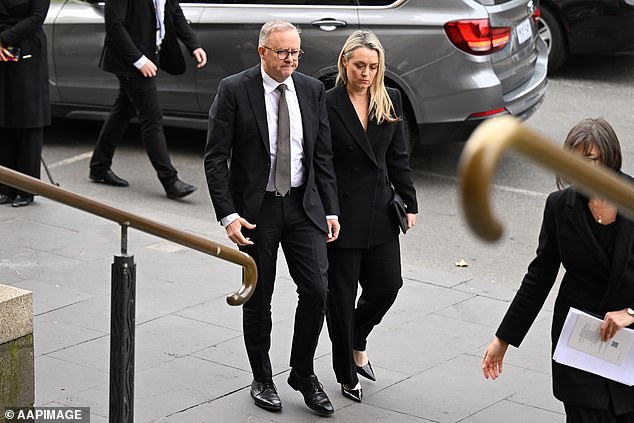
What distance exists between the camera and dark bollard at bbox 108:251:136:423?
4152 mm

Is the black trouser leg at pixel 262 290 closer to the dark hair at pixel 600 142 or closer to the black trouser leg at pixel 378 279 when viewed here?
the black trouser leg at pixel 378 279

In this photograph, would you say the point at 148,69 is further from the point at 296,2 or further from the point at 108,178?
the point at 296,2

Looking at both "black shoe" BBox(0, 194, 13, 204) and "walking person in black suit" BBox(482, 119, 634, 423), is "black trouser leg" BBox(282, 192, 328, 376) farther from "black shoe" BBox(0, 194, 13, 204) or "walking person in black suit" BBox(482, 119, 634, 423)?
"black shoe" BBox(0, 194, 13, 204)

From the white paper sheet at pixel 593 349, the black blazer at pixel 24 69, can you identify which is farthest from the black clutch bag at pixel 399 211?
the black blazer at pixel 24 69

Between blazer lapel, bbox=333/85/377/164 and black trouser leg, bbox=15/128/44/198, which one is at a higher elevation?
blazer lapel, bbox=333/85/377/164

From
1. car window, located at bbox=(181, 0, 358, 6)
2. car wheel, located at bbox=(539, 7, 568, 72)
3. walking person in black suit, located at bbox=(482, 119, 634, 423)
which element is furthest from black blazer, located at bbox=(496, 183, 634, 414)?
car wheel, located at bbox=(539, 7, 568, 72)

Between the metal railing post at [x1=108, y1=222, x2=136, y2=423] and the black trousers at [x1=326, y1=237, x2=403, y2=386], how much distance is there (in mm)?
1461

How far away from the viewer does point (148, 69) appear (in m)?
9.03

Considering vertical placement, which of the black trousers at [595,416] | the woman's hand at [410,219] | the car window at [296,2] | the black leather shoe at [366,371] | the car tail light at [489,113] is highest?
the car window at [296,2]

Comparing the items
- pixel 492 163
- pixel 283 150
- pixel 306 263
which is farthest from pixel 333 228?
pixel 492 163

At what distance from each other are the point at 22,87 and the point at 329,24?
254 centimetres

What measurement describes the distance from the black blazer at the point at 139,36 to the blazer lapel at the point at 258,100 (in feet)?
12.4

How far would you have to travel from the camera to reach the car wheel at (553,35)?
526 inches

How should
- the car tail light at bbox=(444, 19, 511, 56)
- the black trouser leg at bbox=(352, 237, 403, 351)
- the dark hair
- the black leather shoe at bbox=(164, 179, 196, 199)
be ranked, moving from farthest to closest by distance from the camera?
the car tail light at bbox=(444, 19, 511, 56) → the black leather shoe at bbox=(164, 179, 196, 199) → the black trouser leg at bbox=(352, 237, 403, 351) → the dark hair
